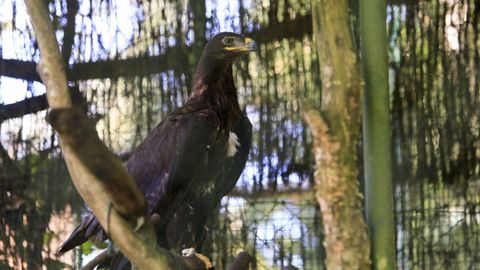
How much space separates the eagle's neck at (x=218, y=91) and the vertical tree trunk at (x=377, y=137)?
0.79m

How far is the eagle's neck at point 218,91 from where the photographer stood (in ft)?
6.96

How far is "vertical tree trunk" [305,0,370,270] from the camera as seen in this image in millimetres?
1233

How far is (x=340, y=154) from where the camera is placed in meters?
1.25

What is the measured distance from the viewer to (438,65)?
2.18 metres

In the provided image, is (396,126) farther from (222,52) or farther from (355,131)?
(355,131)

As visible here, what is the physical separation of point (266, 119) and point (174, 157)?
37cm

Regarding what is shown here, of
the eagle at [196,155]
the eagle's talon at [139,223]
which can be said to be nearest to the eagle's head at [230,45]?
the eagle at [196,155]

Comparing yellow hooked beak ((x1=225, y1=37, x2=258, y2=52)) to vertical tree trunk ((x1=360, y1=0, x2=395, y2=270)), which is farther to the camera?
yellow hooked beak ((x1=225, y1=37, x2=258, y2=52))

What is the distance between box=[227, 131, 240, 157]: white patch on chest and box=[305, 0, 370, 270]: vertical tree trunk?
0.83m

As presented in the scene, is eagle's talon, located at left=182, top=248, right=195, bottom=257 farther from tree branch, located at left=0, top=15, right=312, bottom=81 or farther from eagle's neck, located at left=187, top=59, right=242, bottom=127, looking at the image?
tree branch, located at left=0, top=15, right=312, bottom=81

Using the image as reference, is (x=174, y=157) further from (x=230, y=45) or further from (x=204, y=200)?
(x=230, y=45)

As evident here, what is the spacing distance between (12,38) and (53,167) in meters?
0.41

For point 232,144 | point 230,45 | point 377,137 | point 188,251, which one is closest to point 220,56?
point 230,45

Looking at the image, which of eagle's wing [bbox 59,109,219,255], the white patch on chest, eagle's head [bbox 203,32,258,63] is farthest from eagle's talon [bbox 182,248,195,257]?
eagle's head [bbox 203,32,258,63]
